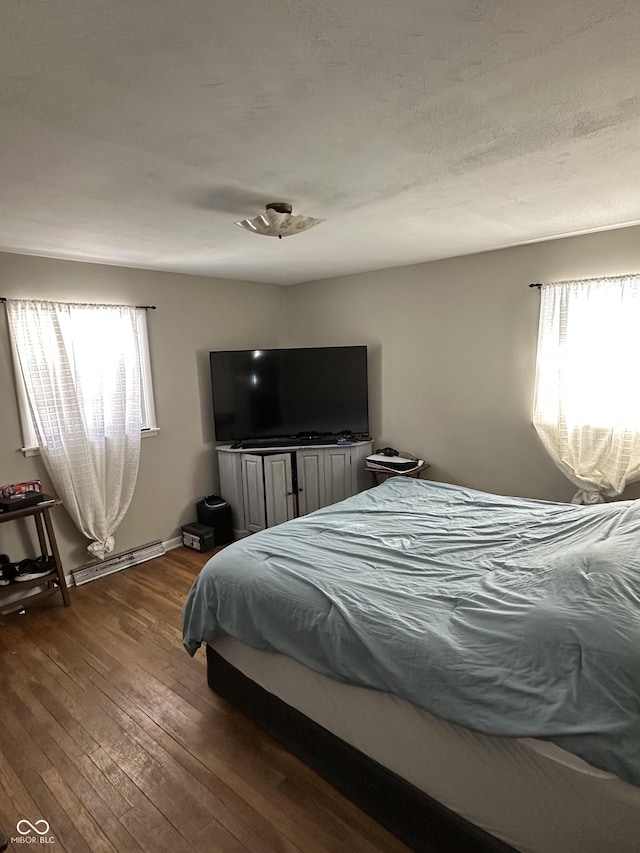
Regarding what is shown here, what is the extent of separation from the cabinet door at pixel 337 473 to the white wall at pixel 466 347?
50 cm

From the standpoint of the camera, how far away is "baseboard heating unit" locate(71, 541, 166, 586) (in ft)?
11.6

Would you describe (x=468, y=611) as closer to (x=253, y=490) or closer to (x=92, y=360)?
(x=253, y=490)

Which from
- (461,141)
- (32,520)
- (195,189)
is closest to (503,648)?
(461,141)

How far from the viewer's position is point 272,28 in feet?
3.35

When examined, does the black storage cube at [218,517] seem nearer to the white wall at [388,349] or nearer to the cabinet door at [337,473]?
the white wall at [388,349]

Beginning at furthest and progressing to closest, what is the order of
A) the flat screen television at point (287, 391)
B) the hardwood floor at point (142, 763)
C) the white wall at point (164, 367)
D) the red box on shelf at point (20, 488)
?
the flat screen television at point (287, 391)
the white wall at point (164, 367)
the red box on shelf at point (20, 488)
the hardwood floor at point (142, 763)

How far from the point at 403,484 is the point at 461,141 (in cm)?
222

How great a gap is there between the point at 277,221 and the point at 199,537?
281 centimetres

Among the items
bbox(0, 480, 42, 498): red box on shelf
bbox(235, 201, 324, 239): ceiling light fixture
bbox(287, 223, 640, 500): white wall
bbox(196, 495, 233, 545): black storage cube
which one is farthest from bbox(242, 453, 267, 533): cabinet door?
bbox(235, 201, 324, 239): ceiling light fixture

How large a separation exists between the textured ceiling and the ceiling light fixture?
0.08 m

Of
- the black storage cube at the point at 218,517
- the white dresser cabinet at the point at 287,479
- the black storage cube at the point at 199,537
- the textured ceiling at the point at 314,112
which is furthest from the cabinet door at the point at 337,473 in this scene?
the textured ceiling at the point at 314,112

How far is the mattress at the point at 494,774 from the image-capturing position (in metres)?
1.23

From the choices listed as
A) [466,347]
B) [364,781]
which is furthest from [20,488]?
[466,347]

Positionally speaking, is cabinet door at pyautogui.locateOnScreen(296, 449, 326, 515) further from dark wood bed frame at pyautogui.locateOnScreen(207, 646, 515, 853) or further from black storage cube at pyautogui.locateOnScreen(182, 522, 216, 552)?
dark wood bed frame at pyautogui.locateOnScreen(207, 646, 515, 853)
